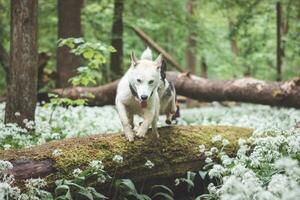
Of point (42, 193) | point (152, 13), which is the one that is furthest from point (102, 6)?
point (42, 193)

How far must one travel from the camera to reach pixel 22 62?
8273mm

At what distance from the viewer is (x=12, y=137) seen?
7.70 meters

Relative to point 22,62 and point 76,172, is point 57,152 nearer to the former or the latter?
point 76,172

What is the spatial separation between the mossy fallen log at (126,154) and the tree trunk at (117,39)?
36.1 feet

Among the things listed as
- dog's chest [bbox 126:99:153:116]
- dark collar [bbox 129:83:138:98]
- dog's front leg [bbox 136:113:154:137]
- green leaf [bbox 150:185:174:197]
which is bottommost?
green leaf [bbox 150:185:174:197]

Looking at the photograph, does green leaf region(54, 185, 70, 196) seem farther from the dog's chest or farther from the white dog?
the dog's chest

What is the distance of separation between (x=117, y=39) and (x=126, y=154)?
41.1 ft

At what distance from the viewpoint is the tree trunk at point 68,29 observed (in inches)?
522

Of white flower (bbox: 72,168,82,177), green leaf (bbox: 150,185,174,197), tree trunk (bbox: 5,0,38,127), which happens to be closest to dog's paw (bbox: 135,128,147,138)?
green leaf (bbox: 150,185,174,197)

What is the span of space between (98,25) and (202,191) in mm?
13998

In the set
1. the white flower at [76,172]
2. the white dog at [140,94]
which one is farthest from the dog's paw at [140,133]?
the white flower at [76,172]

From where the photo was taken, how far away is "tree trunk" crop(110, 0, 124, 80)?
57.3 feet

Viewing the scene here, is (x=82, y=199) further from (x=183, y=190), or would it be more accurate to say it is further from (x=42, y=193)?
(x=183, y=190)

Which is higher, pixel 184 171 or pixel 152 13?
pixel 152 13
